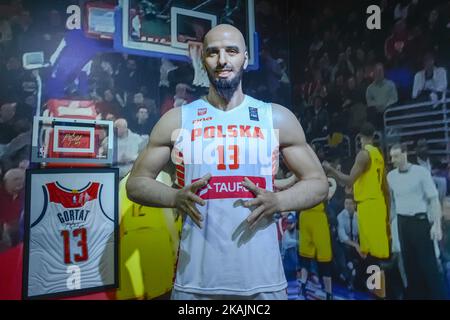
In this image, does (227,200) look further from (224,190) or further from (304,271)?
(304,271)

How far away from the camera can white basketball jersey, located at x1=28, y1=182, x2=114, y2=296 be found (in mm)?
1429

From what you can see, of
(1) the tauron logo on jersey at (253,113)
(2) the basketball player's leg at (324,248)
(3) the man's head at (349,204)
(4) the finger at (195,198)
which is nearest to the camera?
(4) the finger at (195,198)

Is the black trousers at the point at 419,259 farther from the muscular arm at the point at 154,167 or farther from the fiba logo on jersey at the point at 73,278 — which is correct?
the fiba logo on jersey at the point at 73,278

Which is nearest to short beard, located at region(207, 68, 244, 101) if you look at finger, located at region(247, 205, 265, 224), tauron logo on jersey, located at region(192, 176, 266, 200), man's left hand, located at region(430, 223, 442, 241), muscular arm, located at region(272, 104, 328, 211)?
muscular arm, located at region(272, 104, 328, 211)

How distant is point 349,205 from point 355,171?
162mm

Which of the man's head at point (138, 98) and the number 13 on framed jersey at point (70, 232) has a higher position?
the man's head at point (138, 98)

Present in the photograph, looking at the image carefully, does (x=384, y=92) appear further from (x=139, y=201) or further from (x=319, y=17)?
(x=139, y=201)

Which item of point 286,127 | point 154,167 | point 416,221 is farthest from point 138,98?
point 416,221

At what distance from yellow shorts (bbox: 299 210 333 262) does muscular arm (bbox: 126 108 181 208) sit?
86cm

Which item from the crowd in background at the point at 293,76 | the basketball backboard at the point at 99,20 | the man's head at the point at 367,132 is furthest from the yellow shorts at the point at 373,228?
the basketball backboard at the point at 99,20

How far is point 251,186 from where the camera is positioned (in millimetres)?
1247

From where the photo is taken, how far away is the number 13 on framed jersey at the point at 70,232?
1425 millimetres

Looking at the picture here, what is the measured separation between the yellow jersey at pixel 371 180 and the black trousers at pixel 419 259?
0.52 ft

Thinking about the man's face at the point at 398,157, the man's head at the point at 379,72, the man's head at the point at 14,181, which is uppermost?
the man's head at the point at 379,72
